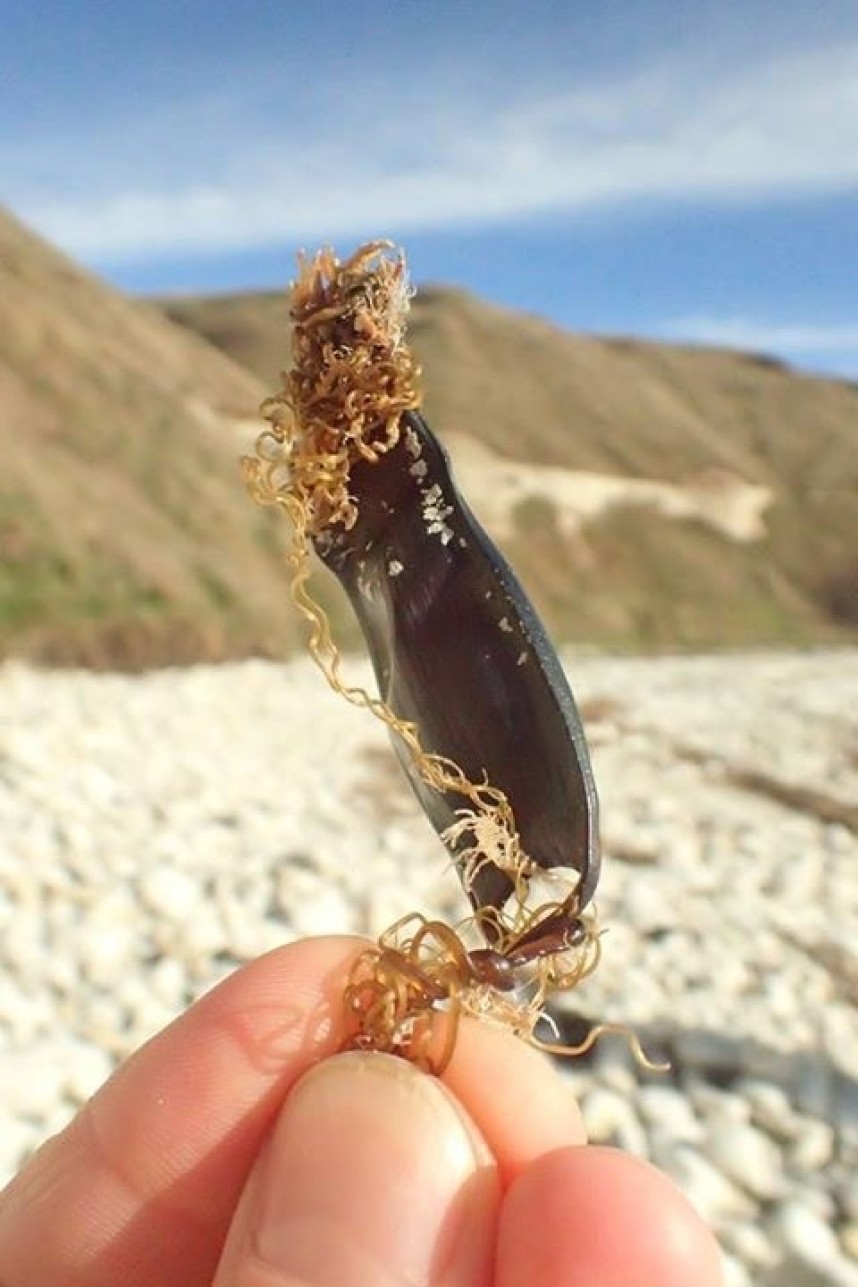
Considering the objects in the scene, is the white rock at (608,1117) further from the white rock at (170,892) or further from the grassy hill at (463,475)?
the grassy hill at (463,475)

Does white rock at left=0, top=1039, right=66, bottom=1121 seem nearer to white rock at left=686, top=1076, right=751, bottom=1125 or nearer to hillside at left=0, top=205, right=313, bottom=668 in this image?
white rock at left=686, top=1076, right=751, bottom=1125

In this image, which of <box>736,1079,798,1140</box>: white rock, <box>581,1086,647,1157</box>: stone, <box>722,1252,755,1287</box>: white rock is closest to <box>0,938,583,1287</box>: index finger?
<box>722,1252,755,1287</box>: white rock

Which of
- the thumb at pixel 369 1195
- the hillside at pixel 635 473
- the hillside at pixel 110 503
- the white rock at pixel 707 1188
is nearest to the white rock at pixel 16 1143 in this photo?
the white rock at pixel 707 1188

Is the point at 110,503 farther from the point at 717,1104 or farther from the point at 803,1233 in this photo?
the point at 803,1233

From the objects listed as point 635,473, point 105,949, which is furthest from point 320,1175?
point 635,473

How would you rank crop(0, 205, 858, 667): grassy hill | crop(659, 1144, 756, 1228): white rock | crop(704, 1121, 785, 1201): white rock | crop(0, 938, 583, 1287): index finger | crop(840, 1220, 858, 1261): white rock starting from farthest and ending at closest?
crop(0, 205, 858, 667): grassy hill → crop(704, 1121, 785, 1201): white rock → crop(659, 1144, 756, 1228): white rock → crop(840, 1220, 858, 1261): white rock → crop(0, 938, 583, 1287): index finger

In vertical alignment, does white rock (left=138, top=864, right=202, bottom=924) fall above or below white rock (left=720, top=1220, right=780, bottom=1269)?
below

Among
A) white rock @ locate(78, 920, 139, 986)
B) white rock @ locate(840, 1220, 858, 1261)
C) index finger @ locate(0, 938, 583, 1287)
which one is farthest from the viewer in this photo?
white rock @ locate(78, 920, 139, 986)
